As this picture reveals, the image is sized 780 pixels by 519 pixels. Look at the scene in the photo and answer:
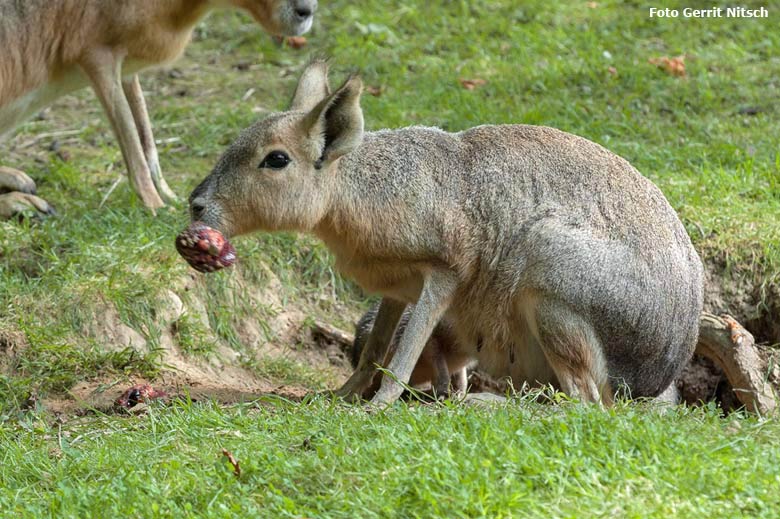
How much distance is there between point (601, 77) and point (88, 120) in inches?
161

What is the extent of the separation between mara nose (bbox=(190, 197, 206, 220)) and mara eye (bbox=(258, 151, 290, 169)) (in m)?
0.32

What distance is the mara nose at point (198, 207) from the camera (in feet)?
17.9

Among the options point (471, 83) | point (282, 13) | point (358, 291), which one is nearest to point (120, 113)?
point (282, 13)

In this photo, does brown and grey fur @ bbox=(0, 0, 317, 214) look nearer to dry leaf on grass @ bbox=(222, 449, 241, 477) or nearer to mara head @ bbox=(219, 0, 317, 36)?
mara head @ bbox=(219, 0, 317, 36)

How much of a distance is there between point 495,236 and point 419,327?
0.57 metres

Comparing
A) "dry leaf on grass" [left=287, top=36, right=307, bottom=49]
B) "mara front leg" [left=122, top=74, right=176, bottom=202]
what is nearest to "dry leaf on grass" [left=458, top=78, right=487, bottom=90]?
"dry leaf on grass" [left=287, top=36, right=307, bottom=49]

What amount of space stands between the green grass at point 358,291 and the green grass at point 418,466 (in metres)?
0.01

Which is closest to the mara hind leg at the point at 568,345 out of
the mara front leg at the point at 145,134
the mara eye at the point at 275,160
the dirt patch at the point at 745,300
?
the mara eye at the point at 275,160

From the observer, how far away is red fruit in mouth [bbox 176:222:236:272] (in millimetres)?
5312

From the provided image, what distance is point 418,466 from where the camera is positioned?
3934 mm

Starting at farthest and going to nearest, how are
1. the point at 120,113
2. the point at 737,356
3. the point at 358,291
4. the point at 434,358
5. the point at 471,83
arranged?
the point at 471,83 < the point at 358,291 < the point at 120,113 < the point at 434,358 < the point at 737,356

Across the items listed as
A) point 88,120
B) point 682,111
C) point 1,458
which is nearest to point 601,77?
point 682,111

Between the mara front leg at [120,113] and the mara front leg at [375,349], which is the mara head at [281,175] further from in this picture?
the mara front leg at [120,113]

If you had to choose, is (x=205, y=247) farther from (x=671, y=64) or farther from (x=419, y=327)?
(x=671, y=64)
